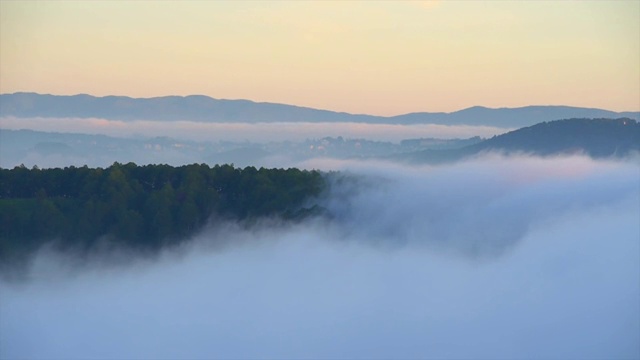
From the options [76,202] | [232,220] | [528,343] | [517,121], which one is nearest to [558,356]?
[528,343]

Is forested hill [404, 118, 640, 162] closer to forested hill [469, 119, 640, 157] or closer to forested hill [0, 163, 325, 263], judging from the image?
forested hill [469, 119, 640, 157]

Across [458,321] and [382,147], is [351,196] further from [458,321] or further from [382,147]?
[382,147]

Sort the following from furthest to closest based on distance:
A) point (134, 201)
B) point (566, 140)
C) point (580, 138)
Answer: point (566, 140) → point (580, 138) → point (134, 201)

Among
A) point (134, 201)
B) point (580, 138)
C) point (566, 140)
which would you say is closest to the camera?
point (134, 201)

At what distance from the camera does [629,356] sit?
62.0 metres

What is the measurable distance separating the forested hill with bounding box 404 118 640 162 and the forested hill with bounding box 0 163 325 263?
36939 millimetres

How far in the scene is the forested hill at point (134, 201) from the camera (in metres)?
74.6

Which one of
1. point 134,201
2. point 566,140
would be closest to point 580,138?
point 566,140

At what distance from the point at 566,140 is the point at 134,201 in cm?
5260

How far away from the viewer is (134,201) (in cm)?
7844

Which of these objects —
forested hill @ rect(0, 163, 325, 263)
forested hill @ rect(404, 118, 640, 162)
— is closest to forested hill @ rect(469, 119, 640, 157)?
forested hill @ rect(404, 118, 640, 162)

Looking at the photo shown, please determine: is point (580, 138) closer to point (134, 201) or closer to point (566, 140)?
point (566, 140)

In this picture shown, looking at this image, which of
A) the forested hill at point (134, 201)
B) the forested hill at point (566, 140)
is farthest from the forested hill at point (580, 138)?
the forested hill at point (134, 201)

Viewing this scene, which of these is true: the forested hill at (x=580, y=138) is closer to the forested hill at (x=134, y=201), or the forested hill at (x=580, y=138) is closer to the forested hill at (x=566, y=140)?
the forested hill at (x=566, y=140)
